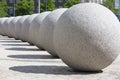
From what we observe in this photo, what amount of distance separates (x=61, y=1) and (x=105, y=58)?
368 ft

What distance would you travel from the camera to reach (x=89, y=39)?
43.3 ft

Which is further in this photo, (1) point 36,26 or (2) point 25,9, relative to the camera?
(2) point 25,9

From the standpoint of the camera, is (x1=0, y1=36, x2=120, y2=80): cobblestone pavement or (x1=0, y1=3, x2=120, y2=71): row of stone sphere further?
(x1=0, y1=3, x2=120, y2=71): row of stone sphere

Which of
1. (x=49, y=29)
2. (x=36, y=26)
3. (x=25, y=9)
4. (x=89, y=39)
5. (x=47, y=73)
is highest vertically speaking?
(x=89, y=39)

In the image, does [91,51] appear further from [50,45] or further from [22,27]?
[22,27]

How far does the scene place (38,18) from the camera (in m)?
23.1

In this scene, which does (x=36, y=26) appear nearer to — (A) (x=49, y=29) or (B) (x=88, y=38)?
(A) (x=49, y=29)

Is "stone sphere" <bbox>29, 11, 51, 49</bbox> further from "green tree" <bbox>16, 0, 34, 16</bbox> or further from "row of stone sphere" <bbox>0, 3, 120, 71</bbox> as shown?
"green tree" <bbox>16, 0, 34, 16</bbox>

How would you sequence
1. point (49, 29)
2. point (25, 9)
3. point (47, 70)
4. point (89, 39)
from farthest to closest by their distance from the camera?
point (25, 9) < point (49, 29) < point (47, 70) < point (89, 39)

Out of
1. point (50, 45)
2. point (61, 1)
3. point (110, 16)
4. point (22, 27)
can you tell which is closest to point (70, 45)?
point (110, 16)

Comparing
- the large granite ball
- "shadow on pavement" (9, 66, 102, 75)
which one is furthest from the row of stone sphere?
the large granite ball

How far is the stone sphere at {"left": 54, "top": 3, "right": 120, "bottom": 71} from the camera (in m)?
13.2

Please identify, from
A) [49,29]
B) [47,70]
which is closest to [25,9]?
[49,29]

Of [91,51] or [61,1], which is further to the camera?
[61,1]
